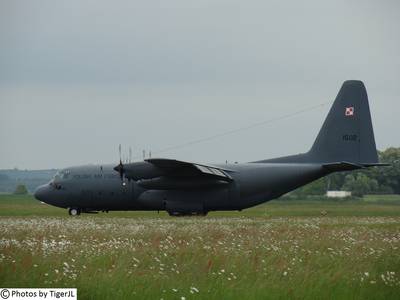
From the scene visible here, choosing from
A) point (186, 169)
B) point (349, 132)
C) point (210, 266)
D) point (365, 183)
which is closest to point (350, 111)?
point (349, 132)

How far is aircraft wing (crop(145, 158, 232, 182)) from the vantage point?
4122 centimetres

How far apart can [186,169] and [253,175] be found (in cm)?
367

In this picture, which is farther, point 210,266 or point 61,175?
point 61,175

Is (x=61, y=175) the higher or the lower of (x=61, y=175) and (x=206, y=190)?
the higher

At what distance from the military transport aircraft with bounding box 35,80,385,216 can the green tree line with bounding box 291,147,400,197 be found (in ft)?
114

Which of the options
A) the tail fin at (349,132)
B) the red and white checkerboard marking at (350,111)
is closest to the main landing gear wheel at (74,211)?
the tail fin at (349,132)

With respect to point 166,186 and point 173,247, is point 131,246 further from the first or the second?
point 166,186

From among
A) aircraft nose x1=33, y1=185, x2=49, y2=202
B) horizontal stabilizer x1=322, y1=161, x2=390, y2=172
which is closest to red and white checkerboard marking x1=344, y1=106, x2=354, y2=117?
horizontal stabilizer x1=322, y1=161, x2=390, y2=172

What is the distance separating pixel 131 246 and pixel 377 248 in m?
6.91

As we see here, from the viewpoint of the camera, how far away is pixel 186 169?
140 ft

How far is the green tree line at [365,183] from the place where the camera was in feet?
285

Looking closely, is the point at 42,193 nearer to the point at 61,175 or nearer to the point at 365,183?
the point at 61,175

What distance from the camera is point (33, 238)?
25781 millimetres

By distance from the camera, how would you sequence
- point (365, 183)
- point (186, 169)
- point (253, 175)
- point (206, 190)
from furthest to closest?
point (365, 183) < point (206, 190) < point (253, 175) < point (186, 169)
